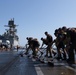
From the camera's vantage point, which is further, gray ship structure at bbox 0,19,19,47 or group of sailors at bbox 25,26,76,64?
gray ship structure at bbox 0,19,19,47

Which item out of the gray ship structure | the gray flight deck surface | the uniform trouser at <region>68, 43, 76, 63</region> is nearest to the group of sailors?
the uniform trouser at <region>68, 43, 76, 63</region>

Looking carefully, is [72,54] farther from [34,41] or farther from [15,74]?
[34,41]

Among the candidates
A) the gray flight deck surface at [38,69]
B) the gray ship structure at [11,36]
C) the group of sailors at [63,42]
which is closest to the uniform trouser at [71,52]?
the group of sailors at [63,42]

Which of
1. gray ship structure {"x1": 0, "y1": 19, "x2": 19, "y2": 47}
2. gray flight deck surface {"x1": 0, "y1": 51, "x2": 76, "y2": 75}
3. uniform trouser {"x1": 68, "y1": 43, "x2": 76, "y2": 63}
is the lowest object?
gray flight deck surface {"x1": 0, "y1": 51, "x2": 76, "y2": 75}

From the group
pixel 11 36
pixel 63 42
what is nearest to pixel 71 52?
pixel 63 42

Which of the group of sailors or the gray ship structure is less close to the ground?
the gray ship structure

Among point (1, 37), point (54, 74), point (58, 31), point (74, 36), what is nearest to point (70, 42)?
point (74, 36)

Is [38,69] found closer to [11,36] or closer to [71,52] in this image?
[71,52]

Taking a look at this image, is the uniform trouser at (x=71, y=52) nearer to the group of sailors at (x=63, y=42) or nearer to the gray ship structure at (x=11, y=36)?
the group of sailors at (x=63, y=42)

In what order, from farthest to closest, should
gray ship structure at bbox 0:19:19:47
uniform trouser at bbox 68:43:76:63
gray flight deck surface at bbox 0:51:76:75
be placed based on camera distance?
gray ship structure at bbox 0:19:19:47, uniform trouser at bbox 68:43:76:63, gray flight deck surface at bbox 0:51:76:75

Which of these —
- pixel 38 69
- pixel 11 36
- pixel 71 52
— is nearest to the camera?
pixel 38 69

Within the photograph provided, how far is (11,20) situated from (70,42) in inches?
5884

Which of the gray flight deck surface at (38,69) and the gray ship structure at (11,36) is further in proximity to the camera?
the gray ship structure at (11,36)

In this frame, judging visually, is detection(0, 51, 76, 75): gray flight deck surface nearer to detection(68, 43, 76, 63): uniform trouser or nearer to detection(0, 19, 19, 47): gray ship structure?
detection(68, 43, 76, 63): uniform trouser
